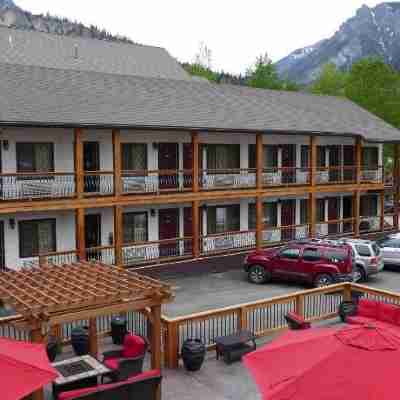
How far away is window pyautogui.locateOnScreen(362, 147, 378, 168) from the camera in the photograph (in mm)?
32094

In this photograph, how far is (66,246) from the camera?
72.6 ft

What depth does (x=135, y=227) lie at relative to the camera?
78.8 ft

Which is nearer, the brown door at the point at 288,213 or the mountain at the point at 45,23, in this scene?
the brown door at the point at 288,213

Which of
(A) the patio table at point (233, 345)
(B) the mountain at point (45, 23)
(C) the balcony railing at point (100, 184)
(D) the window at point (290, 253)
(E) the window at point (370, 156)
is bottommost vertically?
(A) the patio table at point (233, 345)

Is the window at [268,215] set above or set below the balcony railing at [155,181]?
below

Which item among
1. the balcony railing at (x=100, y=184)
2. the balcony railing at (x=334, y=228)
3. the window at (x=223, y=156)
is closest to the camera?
the balcony railing at (x=100, y=184)

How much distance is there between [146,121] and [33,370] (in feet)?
50.2

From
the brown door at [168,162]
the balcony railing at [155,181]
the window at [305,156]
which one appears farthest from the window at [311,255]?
the window at [305,156]

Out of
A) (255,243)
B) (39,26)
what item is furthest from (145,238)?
(39,26)

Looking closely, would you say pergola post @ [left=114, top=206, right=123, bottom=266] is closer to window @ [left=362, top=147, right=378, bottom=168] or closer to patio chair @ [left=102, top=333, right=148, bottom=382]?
patio chair @ [left=102, top=333, right=148, bottom=382]

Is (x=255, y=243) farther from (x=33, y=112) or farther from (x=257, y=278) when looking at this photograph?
(x=33, y=112)

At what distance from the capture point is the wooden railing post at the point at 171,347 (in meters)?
12.6

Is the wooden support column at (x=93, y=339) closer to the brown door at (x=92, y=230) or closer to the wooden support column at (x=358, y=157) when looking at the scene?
the brown door at (x=92, y=230)

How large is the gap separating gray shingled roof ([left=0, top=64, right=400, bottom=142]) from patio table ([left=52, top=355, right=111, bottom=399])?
Answer: 33.6ft
